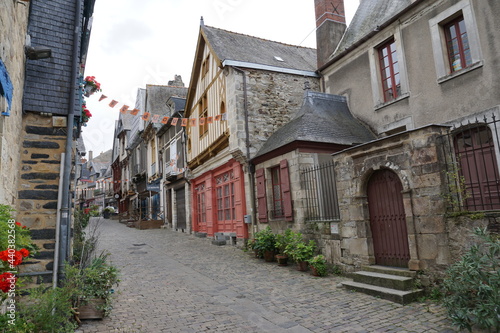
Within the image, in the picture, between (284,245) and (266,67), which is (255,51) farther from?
(284,245)

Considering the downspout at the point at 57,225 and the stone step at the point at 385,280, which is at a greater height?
the downspout at the point at 57,225

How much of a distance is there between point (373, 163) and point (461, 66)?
348cm

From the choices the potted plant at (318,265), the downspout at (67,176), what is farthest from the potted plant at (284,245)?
the downspout at (67,176)

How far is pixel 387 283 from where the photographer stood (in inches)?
203

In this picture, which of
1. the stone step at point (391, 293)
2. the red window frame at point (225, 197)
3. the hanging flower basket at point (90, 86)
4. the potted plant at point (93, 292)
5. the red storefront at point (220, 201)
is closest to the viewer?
the potted plant at point (93, 292)

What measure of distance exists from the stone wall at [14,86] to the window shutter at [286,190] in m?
5.46

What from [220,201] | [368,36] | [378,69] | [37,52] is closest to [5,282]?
[37,52]

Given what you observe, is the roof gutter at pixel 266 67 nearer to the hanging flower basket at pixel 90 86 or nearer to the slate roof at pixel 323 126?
the slate roof at pixel 323 126

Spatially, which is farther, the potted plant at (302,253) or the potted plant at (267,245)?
the potted plant at (267,245)

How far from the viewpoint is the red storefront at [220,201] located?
36.0 feet

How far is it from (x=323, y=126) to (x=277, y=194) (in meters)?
2.15

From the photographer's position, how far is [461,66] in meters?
7.37

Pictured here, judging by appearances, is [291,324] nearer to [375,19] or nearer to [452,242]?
[452,242]

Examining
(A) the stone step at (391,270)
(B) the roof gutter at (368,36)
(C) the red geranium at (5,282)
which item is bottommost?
(A) the stone step at (391,270)
